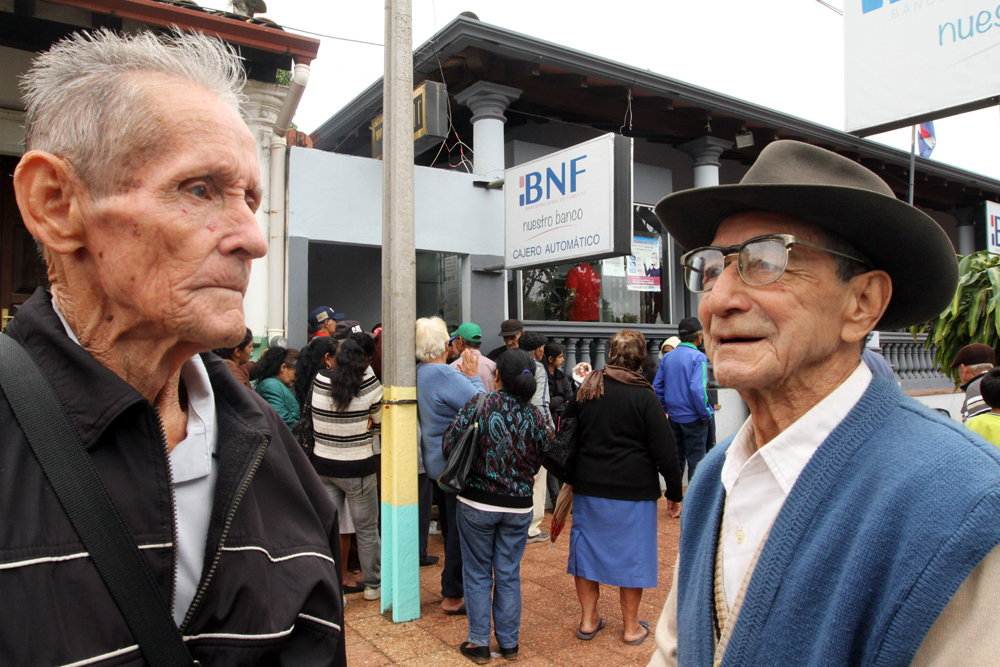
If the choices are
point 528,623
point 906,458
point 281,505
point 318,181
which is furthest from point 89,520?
point 318,181

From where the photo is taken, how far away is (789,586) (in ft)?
4.02

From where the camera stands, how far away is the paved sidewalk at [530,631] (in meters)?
4.13

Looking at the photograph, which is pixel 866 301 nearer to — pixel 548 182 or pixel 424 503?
pixel 424 503

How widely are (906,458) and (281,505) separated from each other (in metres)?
1.18

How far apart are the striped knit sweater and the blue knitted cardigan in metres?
4.01

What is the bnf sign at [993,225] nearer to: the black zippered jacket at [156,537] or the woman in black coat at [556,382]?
the woman in black coat at [556,382]

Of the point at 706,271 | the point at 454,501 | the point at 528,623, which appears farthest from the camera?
the point at 454,501

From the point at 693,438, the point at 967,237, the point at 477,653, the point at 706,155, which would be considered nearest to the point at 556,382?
the point at 693,438

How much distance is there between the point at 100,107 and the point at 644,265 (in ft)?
30.9

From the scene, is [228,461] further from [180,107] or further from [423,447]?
[423,447]

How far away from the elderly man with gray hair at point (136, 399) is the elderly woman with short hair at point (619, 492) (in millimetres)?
3500

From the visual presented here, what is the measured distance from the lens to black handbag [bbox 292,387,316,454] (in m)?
5.23

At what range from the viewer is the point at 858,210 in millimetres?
1406

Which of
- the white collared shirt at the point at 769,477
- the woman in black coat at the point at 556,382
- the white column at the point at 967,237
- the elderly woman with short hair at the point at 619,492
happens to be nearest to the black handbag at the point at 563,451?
the elderly woman with short hair at the point at 619,492
